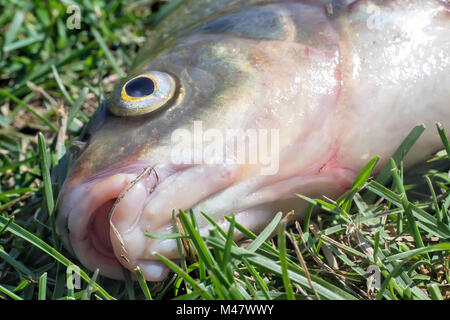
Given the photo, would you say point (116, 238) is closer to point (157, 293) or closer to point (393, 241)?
point (157, 293)

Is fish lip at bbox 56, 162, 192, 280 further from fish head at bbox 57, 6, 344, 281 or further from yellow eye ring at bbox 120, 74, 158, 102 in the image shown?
yellow eye ring at bbox 120, 74, 158, 102

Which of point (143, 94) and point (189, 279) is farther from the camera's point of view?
point (143, 94)

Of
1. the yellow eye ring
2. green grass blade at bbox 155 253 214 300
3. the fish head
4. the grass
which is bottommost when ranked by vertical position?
the grass

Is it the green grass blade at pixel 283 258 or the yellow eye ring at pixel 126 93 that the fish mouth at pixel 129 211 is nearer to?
the yellow eye ring at pixel 126 93

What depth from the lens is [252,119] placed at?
246 cm

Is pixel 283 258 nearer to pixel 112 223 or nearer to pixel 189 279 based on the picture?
pixel 189 279

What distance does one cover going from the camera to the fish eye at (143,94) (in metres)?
2.48

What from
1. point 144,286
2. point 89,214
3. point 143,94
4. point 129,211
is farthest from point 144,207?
point 143,94

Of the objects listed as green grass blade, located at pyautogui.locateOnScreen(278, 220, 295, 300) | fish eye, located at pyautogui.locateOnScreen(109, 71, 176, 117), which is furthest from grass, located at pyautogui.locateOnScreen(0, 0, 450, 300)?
fish eye, located at pyautogui.locateOnScreen(109, 71, 176, 117)

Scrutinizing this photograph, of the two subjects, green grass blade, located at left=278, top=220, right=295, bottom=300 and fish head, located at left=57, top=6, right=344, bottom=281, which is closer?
green grass blade, located at left=278, top=220, right=295, bottom=300

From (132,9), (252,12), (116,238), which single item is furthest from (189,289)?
(132,9)

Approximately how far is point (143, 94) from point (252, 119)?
0.49 metres

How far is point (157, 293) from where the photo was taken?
2.45 metres

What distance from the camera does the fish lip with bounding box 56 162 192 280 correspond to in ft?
7.50
